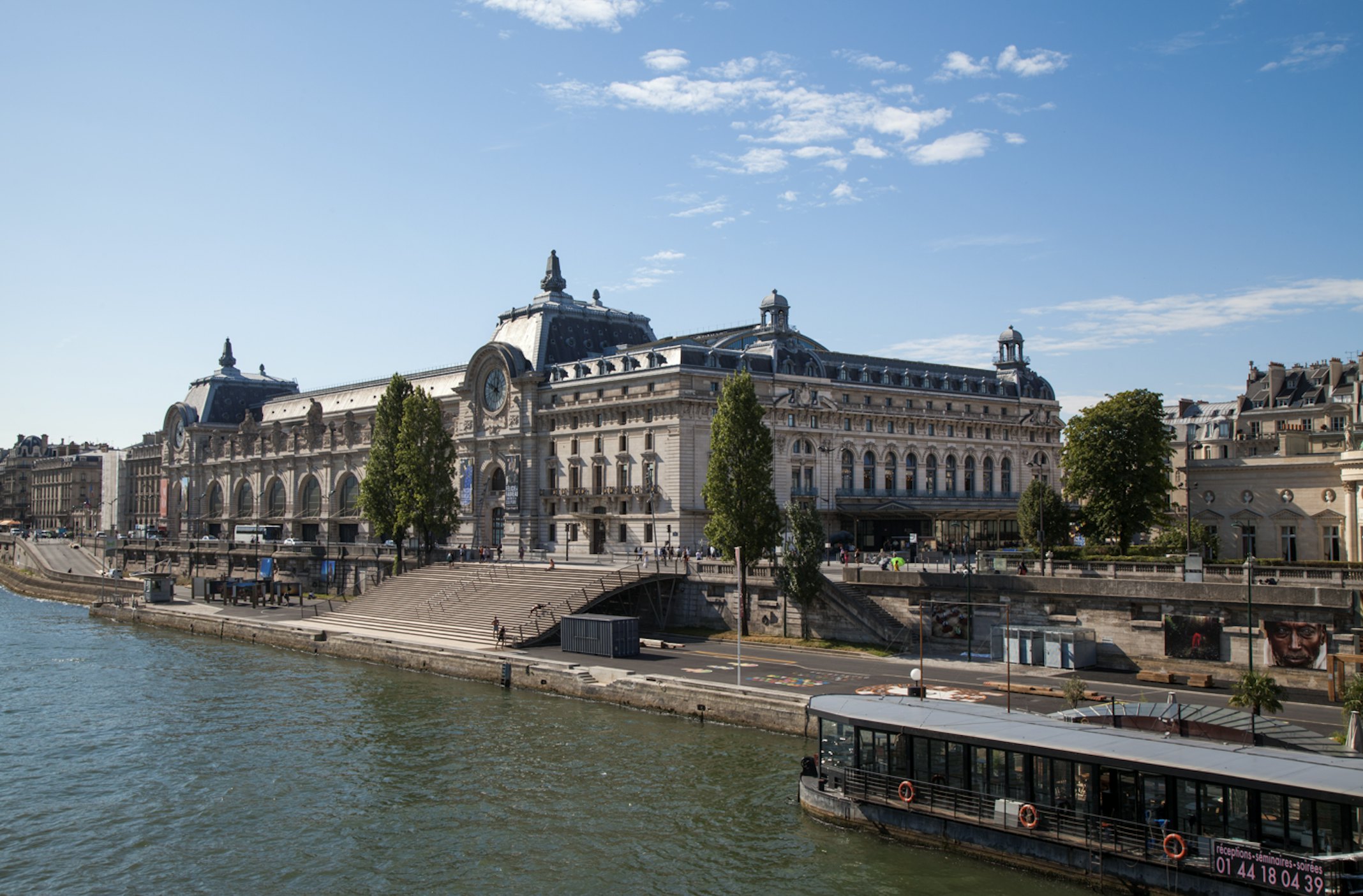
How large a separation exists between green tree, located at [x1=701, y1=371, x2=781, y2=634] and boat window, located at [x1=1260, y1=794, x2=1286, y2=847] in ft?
124

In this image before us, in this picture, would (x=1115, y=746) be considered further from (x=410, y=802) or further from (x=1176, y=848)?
(x=410, y=802)

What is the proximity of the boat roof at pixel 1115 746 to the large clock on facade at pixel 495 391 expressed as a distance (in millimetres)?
72889

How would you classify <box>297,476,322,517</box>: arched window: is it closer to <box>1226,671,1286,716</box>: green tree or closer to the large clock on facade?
the large clock on facade

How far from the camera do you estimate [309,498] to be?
13300 cm

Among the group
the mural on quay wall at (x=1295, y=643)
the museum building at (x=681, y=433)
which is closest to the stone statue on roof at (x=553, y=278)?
the museum building at (x=681, y=433)

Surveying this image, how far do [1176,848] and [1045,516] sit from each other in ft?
189

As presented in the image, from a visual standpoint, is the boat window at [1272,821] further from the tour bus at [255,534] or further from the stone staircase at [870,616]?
the tour bus at [255,534]

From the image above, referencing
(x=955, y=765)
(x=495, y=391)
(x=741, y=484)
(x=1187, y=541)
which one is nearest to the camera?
(x=955, y=765)

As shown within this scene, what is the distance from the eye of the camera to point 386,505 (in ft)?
295

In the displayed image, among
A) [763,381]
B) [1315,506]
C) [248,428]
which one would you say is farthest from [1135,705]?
[248,428]

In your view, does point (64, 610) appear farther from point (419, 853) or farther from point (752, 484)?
point (419, 853)

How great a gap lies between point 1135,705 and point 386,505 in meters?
68.5

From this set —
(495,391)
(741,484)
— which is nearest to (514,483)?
(495,391)

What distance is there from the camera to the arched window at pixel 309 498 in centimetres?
13138
